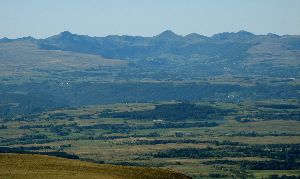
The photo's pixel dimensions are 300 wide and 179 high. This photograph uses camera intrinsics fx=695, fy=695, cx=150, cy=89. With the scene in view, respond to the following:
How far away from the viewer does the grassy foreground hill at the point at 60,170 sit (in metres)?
76.8

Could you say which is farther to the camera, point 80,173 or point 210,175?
point 210,175

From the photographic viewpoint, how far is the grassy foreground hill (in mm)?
76750

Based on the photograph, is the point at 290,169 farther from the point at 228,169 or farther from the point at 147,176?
the point at 147,176

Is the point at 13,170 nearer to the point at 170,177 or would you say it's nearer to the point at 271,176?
the point at 170,177

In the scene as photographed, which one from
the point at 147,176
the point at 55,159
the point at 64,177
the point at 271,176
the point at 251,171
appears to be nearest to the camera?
the point at 64,177

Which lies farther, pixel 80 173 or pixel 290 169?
pixel 290 169

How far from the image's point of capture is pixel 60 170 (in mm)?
80000

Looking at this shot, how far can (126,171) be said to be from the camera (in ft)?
271

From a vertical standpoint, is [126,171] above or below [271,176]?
above

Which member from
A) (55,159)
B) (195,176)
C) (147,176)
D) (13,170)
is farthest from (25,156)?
(195,176)

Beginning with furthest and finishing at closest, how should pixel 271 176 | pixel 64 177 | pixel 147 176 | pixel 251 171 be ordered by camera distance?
pixel 251 171
pixel 271 176
pixel 147 176
pixel 64 177

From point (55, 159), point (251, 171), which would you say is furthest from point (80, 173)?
point (251, 171)

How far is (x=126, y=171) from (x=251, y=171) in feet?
388

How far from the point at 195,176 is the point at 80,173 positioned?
108 metres
